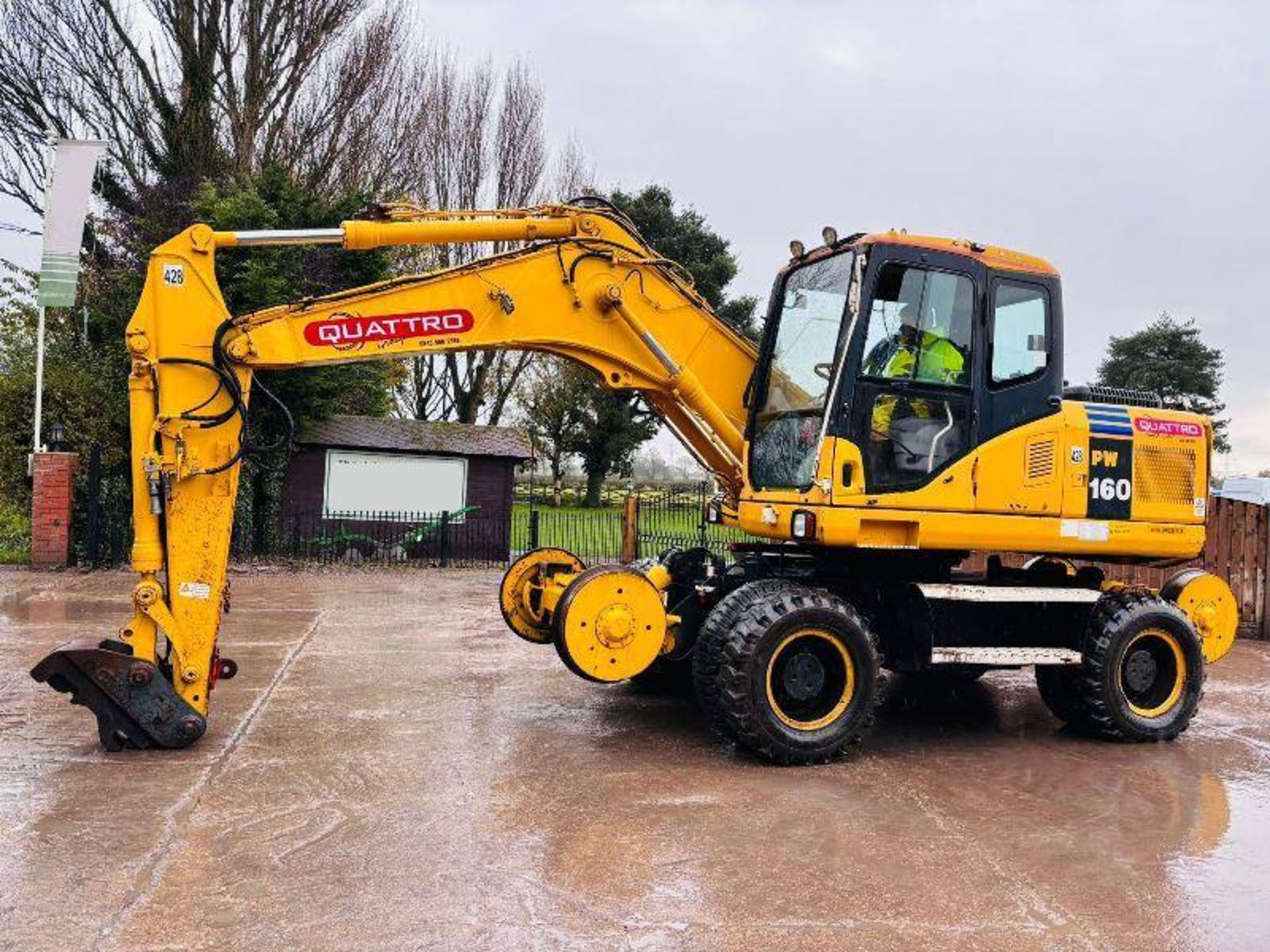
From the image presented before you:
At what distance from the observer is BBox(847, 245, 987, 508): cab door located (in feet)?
20.7

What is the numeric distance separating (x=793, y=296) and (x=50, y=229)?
43.8 feet

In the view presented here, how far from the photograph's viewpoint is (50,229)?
15.7 metres

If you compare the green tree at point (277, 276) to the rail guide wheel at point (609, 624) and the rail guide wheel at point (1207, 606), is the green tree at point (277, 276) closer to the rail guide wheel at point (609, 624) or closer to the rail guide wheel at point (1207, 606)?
the rail guide wheel at point (609, 624)

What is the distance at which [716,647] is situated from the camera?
6023 millimetres

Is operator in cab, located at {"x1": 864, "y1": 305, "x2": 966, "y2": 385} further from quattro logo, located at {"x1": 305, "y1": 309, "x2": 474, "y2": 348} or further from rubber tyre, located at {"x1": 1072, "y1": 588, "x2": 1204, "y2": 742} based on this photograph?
quattro logo, located at {"x1": 305, "y1": 309, "x2": 474, "y2": 348}

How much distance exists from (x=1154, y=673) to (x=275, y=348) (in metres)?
6.05

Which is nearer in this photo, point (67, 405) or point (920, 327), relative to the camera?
point (920, 327)

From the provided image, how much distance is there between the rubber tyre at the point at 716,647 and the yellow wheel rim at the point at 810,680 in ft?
0.98

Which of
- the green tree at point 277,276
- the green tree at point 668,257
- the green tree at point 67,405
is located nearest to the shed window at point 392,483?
the green tree at point 277,276

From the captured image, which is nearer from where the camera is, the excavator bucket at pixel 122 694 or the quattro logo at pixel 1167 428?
the excavator bucket at pixel 122 694

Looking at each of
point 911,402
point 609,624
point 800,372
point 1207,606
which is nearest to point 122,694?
point 609,624

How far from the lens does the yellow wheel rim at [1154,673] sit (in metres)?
7.03

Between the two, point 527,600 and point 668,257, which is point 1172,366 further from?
point 527,600

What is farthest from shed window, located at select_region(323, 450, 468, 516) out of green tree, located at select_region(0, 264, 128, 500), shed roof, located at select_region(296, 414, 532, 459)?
green tree, located at select_region(0, 264, 128, 500)
